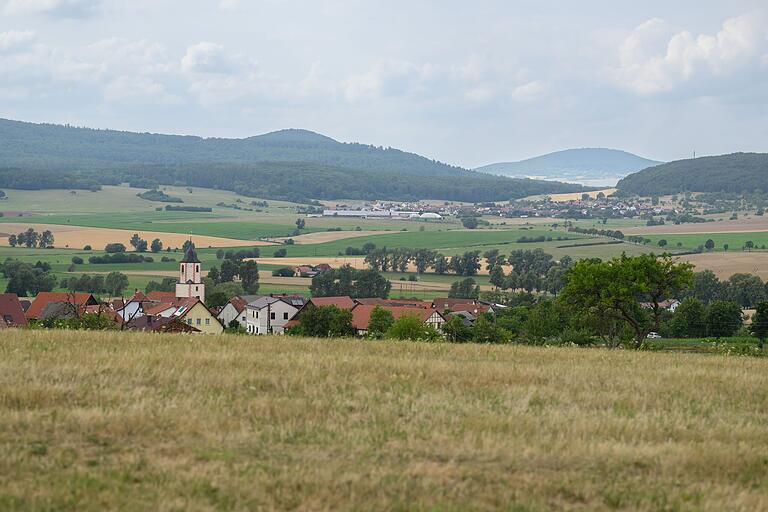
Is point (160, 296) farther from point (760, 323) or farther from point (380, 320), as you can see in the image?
point (760, 323)

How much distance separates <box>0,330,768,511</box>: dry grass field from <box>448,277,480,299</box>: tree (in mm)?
103150

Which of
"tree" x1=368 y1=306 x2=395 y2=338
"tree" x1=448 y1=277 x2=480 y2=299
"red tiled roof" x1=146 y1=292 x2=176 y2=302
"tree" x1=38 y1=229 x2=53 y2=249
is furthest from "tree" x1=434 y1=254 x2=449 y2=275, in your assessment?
"tree" x1=368 y1=306 x2=395 y2=338

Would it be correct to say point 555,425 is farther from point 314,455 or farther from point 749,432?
point 314,455

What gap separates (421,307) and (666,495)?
293 feet

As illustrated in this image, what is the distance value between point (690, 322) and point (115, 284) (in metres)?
61.4

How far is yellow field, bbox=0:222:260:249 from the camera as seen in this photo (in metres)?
176

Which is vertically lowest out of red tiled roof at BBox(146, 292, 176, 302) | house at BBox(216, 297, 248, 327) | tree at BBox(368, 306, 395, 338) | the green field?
house at BBox(216, 297, 248, 327)

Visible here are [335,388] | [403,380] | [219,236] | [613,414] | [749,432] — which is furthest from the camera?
[219,236]

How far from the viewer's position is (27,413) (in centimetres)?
1553

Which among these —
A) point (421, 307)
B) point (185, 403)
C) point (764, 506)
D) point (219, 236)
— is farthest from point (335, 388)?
point (219, 236)

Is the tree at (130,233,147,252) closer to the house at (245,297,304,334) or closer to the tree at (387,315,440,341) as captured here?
the house at (245,297,304,334)

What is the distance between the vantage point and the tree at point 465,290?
126625 millimetres

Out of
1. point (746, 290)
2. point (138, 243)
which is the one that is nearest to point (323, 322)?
point (746, 290)

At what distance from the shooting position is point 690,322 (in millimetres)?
87688
